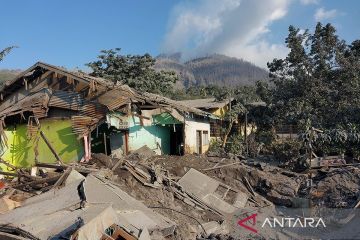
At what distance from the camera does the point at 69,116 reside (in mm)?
17141

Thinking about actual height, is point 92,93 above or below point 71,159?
above

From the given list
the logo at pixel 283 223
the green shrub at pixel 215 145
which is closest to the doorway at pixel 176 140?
the green shrub at pixel 215 145

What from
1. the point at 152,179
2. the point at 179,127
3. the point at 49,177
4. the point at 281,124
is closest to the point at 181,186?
the point at 152,179

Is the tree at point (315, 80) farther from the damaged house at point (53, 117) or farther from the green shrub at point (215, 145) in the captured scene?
the damaged house at point (53, 117)

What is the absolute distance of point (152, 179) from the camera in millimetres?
13320

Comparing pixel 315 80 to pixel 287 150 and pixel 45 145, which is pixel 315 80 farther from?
pixel 45 145

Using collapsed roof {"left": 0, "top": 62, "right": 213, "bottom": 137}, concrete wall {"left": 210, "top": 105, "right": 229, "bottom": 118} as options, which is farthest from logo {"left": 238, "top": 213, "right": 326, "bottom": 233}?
concrete wall {"left": 210, "top": 105, "right": 229, "bottom": 118}

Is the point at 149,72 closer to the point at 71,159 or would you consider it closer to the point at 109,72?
the point at 109,72

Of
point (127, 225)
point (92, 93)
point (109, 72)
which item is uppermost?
point (109, 72)

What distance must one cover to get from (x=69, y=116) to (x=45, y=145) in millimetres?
1619

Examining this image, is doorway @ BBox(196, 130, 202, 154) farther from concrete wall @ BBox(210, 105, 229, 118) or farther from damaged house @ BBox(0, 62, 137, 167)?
damaged house @ BBox(0, 62, 137, 167)

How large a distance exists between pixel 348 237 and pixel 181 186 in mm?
5159

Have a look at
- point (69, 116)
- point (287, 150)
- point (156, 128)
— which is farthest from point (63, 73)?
point (287, 150)

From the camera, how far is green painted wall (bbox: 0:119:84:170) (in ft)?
55.8
